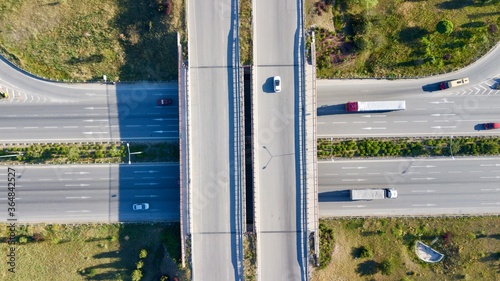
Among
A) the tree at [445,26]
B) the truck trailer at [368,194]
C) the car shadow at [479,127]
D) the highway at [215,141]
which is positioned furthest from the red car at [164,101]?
the car shadow at [479,127]

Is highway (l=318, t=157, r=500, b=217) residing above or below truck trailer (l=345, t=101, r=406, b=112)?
below

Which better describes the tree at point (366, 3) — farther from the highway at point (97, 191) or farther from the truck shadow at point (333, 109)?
the highway at point (97, 191)

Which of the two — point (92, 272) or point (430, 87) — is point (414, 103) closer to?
point (430, 87)

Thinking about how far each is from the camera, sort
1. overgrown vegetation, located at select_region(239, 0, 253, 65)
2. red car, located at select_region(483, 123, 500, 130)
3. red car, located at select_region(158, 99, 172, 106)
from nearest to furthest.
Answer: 1. overgrown vegetation, located at select_region(239, 0, 253, 65)
2. red car, located at select_region(158, 99, 172, 106)
3. red car, located at select_region(483, 123, 500, 130)

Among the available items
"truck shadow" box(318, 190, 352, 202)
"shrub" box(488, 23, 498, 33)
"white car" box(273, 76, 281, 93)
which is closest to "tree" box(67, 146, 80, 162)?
"white car" box(273, 76, 281, 93)

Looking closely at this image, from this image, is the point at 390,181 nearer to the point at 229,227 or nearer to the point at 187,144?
the point at 229,227

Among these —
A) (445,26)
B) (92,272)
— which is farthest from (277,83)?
(92,272)

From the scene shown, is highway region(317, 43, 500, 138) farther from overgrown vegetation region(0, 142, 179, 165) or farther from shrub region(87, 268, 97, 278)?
shrub region(87, 268, 97, 278)
